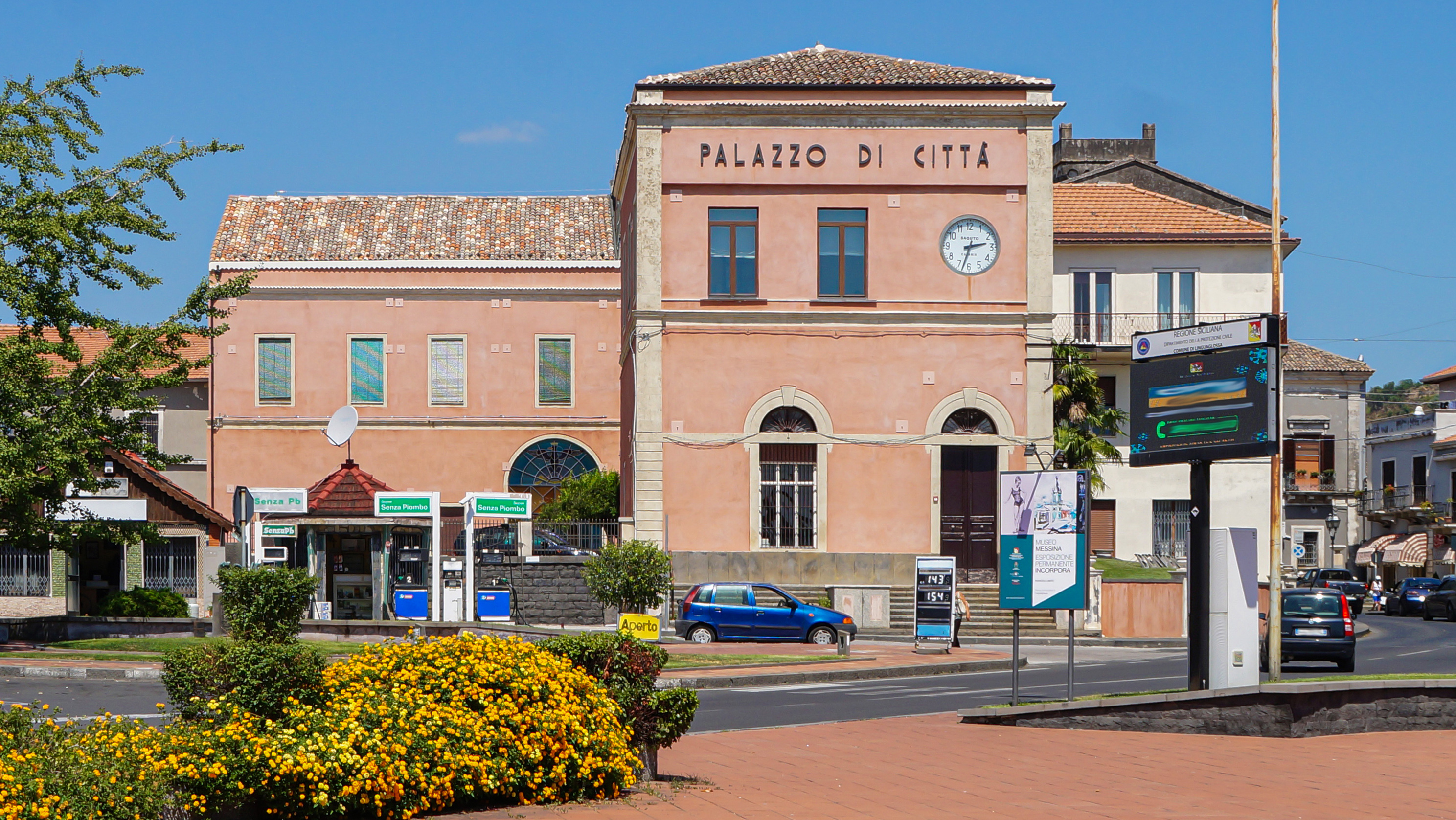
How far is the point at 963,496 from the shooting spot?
3619 cm

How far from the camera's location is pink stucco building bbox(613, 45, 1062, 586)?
3584cm

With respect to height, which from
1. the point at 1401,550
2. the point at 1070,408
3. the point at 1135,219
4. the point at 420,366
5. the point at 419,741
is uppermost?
the point at 1135,219

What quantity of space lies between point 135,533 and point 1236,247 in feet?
105

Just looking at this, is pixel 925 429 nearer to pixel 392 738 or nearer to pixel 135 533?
pixel 135 533

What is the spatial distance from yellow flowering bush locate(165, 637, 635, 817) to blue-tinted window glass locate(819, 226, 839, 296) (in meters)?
25.7

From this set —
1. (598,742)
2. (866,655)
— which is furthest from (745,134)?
(598,742)

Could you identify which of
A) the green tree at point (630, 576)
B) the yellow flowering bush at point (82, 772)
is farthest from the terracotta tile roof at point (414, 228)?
the yellow flowering bush at point (82, 772)

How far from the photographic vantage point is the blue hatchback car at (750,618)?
2923 cm

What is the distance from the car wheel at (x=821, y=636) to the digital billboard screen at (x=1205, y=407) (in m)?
12.8

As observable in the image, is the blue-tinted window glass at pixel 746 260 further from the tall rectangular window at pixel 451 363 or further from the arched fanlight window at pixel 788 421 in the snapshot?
the tall rectangular window at pixel 451 363

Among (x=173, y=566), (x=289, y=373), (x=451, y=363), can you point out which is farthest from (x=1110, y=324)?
(x=173, y=566)

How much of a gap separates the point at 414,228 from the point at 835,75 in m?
19.8

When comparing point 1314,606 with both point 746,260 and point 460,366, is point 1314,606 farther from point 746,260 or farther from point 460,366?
point 460,366

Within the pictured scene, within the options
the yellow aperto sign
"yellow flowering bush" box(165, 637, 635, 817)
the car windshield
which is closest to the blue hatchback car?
the yellow aperto sign
